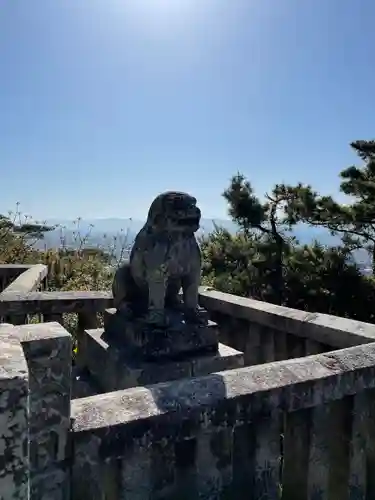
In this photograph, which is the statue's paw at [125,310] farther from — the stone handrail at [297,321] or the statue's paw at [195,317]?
the stone handrail at [297,321]

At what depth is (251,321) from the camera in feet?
13.3

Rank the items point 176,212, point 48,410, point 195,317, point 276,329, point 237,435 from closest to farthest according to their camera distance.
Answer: point 48,410 < point 237,435 < point 176,212 < point 195,317 < point 276,329

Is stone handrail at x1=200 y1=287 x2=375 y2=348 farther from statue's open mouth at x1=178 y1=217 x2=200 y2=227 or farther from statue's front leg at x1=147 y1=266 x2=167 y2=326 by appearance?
statue's open mouth at x1=178 y1=217 x2=200 y2=227

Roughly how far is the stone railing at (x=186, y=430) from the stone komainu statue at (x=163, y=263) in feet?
3.64

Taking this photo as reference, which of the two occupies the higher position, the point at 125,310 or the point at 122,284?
the point at 122,284

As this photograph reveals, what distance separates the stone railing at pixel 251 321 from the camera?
345 centimetres

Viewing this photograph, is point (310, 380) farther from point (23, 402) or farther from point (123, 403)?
point (23, 402)

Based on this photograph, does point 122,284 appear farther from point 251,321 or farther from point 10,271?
point 10,271

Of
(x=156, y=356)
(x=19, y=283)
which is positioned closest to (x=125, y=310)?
(x=156, y=356)

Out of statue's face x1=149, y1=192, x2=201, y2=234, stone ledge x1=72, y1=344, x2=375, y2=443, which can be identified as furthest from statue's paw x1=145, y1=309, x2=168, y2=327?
stone ledge x1=72, y1=344, x2=375, y2=443

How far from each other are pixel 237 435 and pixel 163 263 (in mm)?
1287

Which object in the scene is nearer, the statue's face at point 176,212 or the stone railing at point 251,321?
the statue's face at point 176,212

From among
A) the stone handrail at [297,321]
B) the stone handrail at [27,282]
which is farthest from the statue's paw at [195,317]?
the stone handrail at [27,282]

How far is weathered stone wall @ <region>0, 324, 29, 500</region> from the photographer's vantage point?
3.88ft
